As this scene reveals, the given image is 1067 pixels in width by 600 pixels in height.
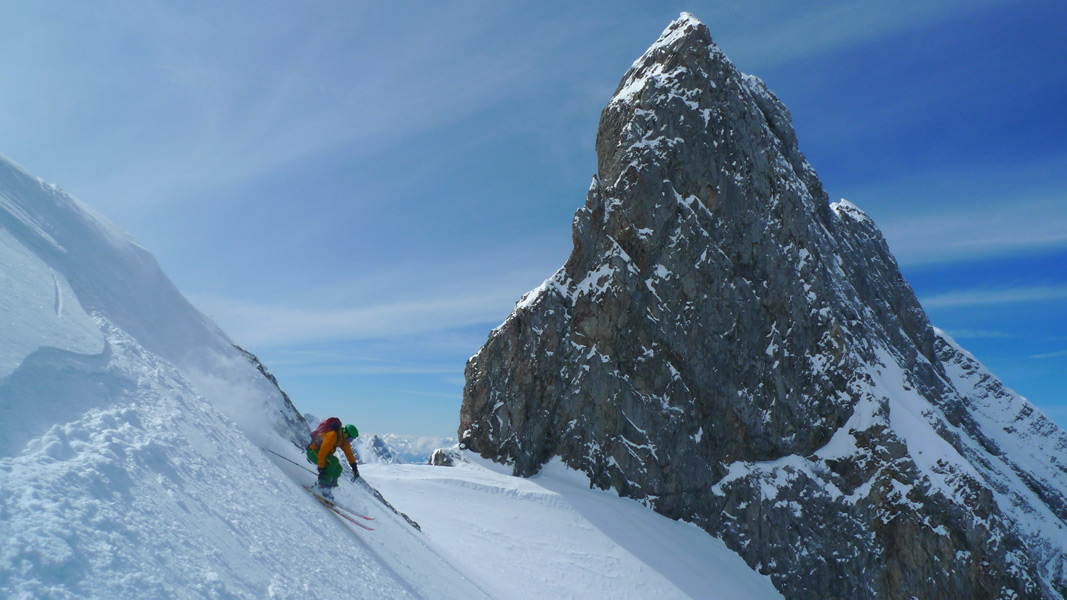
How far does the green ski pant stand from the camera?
8852 millimetres

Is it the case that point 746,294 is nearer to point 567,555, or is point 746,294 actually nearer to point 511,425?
point 511,425

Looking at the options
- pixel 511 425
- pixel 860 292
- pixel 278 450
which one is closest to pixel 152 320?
pixel 278 450

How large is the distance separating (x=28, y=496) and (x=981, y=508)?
39872mm

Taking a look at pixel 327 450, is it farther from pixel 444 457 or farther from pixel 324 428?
pixel 444 457

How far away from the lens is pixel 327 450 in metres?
8.97

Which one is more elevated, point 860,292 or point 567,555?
point 860,292

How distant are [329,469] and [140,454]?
4.52 m

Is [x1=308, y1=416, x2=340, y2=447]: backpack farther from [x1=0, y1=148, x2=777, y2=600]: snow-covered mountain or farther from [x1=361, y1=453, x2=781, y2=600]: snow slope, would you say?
[x1=361, y1=453, x2=781, y2=600]: snow slope

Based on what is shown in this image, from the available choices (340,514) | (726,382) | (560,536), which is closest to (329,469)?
(340,514)

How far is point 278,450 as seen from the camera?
856cm

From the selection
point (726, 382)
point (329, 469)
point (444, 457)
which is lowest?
point (444, 457)

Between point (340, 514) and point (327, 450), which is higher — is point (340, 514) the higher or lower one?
the lower one

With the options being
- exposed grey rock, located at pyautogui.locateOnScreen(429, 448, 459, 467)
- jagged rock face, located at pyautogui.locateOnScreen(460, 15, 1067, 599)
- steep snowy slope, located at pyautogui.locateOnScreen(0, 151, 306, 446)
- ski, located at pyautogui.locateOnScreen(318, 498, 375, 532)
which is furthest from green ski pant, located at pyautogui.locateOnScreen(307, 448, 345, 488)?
exposed grey rock, located at pyautogui.locateOnScreen(429, 448, 459, 467)

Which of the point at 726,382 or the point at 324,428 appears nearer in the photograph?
the point at 324,428
